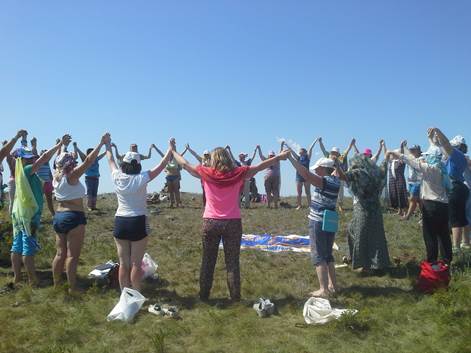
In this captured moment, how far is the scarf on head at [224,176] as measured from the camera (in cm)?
598

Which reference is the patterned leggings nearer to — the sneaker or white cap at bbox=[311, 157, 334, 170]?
the sneaker

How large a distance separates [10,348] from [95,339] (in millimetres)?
895

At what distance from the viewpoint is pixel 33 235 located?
686 centimetres

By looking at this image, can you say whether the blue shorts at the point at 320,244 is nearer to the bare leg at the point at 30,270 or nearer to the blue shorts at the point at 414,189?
the bare leg at the point at 30,270

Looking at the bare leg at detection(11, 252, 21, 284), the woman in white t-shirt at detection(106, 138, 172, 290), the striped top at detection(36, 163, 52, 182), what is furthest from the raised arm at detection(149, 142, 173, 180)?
the striped top at detection(36, 163, 52, 182)

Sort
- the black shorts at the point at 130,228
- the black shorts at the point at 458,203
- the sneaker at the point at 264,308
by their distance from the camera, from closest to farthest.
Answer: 1. the sneaker at the point at 264,308
2. the black shorts at the point at 130,228
3. the black shorts at the point at 458,203

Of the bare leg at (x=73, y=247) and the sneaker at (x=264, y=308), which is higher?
the bare leg at (x=73, y=247)

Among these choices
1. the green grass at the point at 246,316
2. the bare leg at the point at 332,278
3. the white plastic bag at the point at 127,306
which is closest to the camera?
the green grass at the point at 246,316

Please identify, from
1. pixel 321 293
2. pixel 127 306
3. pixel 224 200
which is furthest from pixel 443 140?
pixel 127 306

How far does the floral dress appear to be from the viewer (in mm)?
7328

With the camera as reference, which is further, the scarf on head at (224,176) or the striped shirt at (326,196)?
the striped shirt at (326,196)

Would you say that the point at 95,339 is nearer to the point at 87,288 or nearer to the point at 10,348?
the point at 10,348

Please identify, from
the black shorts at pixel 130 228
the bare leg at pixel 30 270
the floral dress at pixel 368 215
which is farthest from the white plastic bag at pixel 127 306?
the floral dress at pixel 368 215

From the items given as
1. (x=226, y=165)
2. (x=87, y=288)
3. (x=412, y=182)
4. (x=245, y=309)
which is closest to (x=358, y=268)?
(x=245, y=309)
